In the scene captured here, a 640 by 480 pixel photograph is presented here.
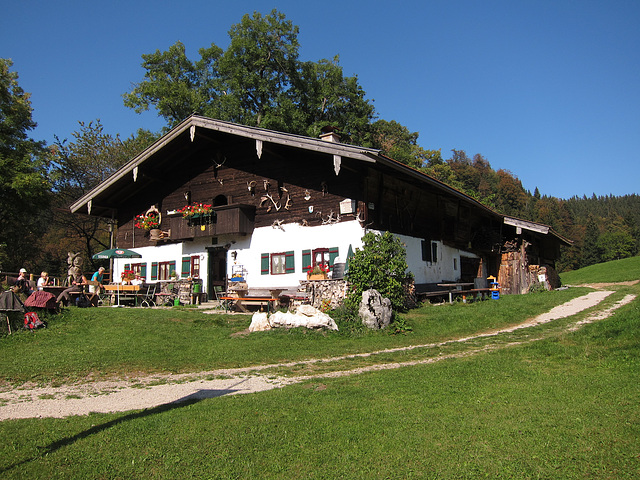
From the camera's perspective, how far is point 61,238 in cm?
4875

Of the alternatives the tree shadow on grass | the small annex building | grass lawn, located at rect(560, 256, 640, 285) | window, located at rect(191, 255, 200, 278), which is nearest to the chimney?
the small annex building

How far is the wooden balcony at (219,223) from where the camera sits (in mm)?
22766

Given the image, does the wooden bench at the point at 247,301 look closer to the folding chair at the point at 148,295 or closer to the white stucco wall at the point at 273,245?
the white stucco wall at the point at 273,245

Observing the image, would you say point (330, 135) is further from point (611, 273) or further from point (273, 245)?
point (611, 273)

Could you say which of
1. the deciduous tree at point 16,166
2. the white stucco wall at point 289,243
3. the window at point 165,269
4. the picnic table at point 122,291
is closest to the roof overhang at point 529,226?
the white stucco wall at point 289,243

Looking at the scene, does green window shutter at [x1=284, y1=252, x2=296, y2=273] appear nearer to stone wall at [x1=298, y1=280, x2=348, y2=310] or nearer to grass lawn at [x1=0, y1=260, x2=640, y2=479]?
stone wall at [x1=298, y1=280, x2=348, y2=310]

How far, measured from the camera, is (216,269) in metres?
25.2

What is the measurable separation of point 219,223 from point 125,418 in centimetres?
1730

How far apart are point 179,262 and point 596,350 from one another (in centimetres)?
2072

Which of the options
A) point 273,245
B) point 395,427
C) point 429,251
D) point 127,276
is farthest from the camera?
point 127,276

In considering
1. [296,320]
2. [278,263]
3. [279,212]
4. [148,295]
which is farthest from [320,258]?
[148,295]

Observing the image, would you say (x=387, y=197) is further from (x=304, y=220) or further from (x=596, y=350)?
(x=596, y=350)

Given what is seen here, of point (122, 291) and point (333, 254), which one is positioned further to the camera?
point (122, 291)

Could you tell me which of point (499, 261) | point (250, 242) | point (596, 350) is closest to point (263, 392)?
point (596, 350)
